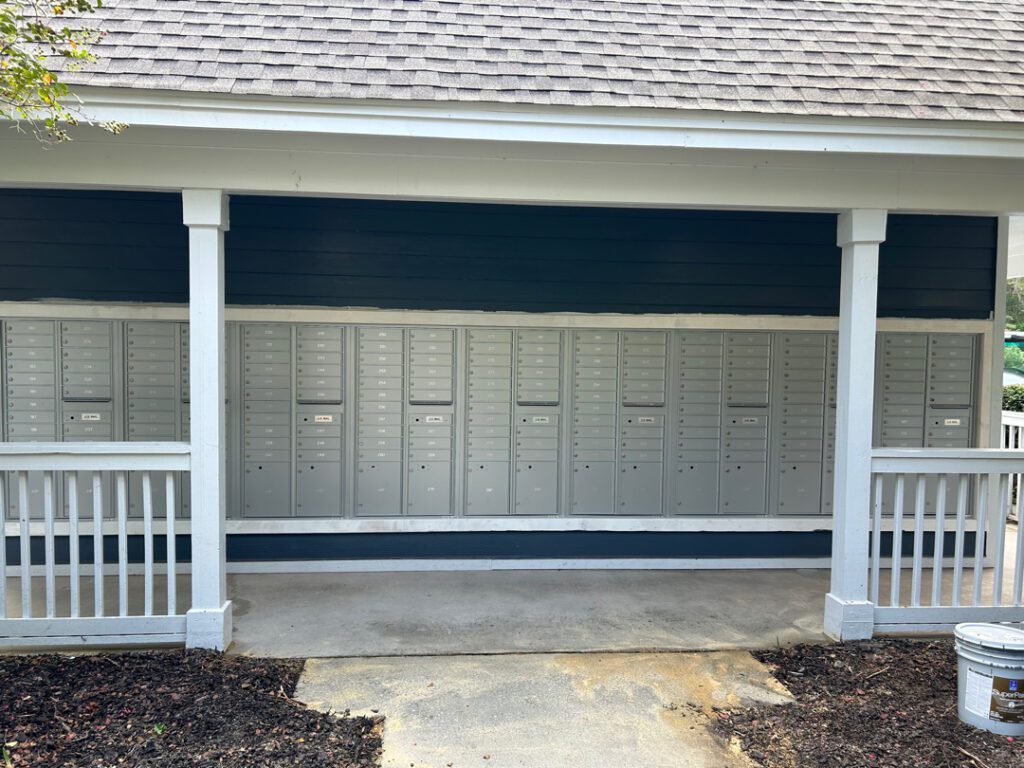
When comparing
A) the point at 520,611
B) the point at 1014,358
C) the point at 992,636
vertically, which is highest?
the point at 1014,358

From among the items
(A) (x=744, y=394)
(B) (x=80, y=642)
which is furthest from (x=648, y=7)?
(B) (x=80, y=642)

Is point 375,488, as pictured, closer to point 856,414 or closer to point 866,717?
point 856,414

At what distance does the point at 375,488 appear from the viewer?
16.0 feet

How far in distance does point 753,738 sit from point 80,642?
9.94ft

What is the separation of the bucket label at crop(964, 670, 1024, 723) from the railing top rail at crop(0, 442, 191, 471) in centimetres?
348

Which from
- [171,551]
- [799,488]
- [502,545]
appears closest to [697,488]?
[799,488]

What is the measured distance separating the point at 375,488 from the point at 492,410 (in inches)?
37.5

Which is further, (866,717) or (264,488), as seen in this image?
(264,488)

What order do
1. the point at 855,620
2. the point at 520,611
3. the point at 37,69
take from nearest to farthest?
the point at 37,69 → the point at 855,620 → the point at 520,611

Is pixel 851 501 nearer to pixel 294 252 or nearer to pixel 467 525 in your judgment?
pixel 467 525

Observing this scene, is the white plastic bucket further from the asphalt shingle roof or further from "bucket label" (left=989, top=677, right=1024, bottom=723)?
the asphalt shingle roof

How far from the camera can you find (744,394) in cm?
506

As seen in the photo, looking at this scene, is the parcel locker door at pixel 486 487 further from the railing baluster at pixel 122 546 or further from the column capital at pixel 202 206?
the column capital at pixel 202 206

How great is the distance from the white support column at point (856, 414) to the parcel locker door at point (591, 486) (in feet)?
5.37
